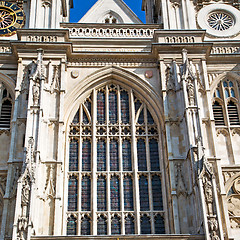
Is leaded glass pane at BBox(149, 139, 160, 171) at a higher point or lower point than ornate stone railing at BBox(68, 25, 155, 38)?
lower

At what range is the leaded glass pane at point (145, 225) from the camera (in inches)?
752

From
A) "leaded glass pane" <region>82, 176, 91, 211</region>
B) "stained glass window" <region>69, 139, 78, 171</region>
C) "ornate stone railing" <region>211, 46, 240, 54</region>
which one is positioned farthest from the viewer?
"ornate stone railing" <region>211, 46, 240, 54</region>

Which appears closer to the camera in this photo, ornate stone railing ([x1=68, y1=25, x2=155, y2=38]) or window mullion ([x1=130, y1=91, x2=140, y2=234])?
window mullion ([x1=130, y1=91, x2=140, y2=234])

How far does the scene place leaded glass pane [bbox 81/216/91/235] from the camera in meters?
19.1

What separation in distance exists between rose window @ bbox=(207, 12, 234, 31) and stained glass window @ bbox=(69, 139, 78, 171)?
816 cm

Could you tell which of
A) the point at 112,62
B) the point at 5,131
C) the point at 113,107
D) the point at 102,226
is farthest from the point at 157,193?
the point at 5,131

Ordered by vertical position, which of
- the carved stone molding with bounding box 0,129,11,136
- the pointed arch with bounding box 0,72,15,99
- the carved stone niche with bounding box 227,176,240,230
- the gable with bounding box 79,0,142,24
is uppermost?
the gable with bounding box 79,0,142,24

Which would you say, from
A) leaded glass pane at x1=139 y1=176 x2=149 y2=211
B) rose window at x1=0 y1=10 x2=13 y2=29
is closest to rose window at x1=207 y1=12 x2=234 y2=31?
leaded glass pane at x1=139 y1=176 x2=149 y2=211

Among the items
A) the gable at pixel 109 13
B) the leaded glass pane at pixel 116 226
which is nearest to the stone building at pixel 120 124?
the leaded glass pane at pixel 116 226

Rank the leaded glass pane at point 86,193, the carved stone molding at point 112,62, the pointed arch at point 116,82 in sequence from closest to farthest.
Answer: the leaded glass pane at point 86,193
the pointed arch at point 116,82
the carved stone molding at point 112,62

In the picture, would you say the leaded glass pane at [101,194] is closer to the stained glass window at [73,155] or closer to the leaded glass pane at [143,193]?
the stained glass window at [73,155]

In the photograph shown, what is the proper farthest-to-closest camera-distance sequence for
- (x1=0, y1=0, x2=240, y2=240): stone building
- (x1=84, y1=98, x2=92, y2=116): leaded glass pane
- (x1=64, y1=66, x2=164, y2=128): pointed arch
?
(x1=84, y1=98, x2=92, y2=116): leaded glass pane
(x1=64, y1=66, x2=164, y2=128): pointed arch
(x1=0, y1=0, x2=240, y2=240): stone building

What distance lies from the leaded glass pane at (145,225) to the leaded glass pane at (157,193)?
50cm

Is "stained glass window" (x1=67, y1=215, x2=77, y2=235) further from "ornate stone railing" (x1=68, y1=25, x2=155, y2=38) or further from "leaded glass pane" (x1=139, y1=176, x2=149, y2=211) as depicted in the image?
"ornate stone railing" (x1=68, y1=25, x2=155, y2=38)
